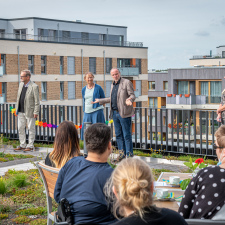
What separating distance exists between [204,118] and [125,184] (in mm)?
7980

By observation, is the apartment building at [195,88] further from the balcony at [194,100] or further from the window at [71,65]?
the window at [71,65]

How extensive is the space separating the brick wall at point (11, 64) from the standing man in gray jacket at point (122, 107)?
54240mm

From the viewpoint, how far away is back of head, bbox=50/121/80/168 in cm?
504

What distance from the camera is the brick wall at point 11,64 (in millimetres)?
62688

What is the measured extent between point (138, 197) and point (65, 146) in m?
2.33

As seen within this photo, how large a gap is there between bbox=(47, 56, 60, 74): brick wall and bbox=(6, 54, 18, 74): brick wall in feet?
19.3

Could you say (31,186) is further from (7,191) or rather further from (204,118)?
(204,118)

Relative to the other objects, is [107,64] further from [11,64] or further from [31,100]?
[31,100]

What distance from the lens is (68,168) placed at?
161 inches

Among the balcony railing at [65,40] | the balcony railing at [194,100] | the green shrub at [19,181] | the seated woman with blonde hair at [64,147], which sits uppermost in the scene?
the balcony railing at [65,40]

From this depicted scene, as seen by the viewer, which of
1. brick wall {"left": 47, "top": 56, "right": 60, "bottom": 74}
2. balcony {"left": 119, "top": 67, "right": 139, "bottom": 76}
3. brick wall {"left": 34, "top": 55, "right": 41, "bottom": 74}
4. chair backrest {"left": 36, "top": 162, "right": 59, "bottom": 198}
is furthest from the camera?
balcony {"left": 119, "top": 67, "right": 139, "bottom": 76}

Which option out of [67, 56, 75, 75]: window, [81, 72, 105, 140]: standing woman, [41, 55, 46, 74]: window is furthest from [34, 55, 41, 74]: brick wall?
[81, 72, 105, 140]: standing woman

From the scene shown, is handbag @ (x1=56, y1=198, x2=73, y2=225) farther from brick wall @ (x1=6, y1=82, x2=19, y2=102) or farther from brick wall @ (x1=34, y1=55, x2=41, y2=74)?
brick wall @ (x1=34, y1=55, x2=41, y2=74)

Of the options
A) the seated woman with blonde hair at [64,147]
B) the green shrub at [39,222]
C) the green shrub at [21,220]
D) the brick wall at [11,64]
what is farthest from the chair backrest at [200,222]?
the brick wall at [11,64]
